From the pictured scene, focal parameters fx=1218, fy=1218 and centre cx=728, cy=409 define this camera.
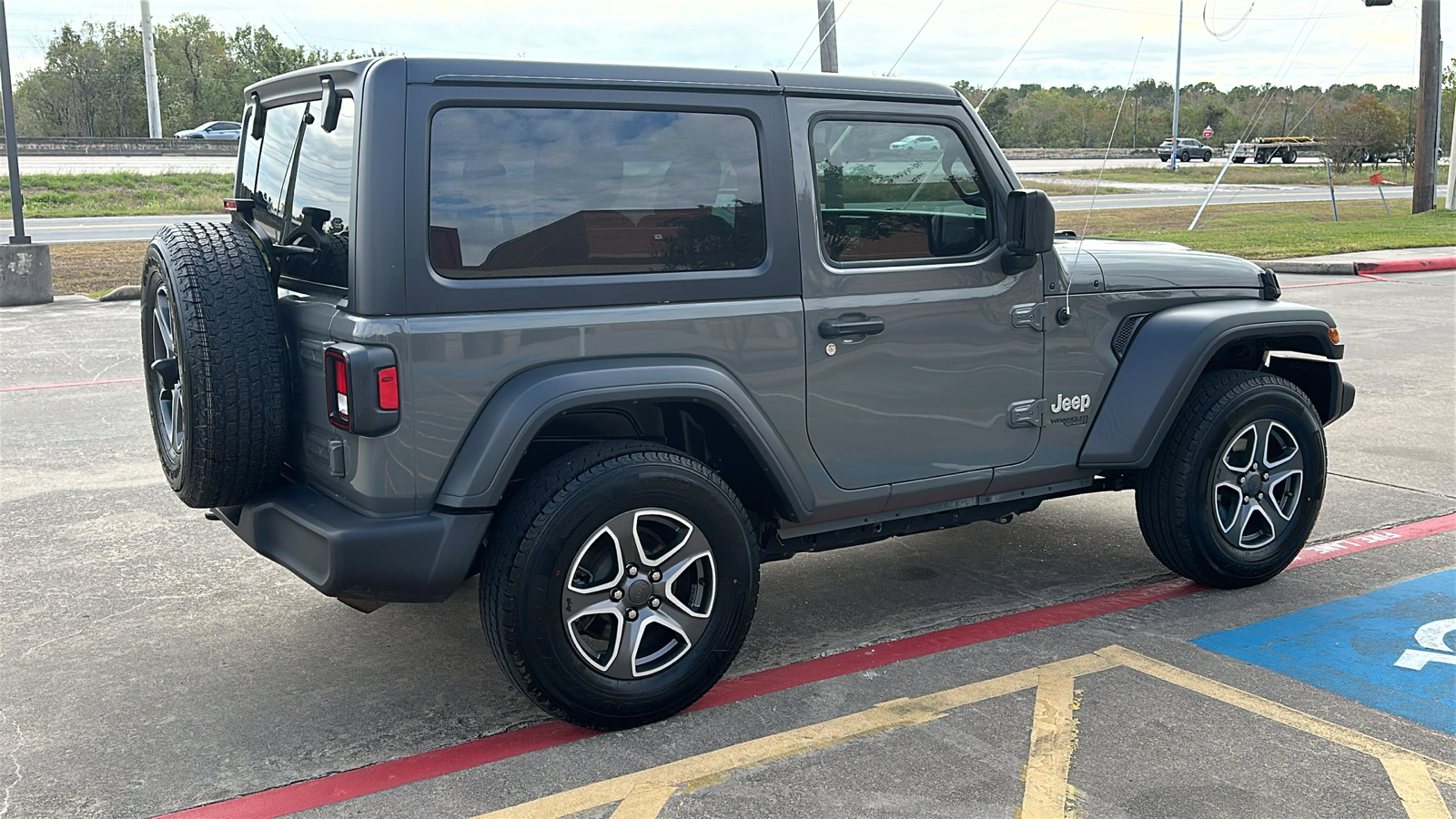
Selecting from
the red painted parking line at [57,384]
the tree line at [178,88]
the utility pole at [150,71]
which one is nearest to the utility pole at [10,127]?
the red painted parking line at [57,384]

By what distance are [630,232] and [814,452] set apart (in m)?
0.92

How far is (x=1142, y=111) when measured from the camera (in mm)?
5301

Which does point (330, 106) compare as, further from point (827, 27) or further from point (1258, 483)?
point (1258, 483)

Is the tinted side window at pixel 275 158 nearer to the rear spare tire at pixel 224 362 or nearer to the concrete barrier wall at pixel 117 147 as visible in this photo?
the rear spare tire at pixel 224 362

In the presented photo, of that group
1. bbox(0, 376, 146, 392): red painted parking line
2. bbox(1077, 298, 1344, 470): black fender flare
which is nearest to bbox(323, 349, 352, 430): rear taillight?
bbox(1077, 298, 1344, 470): black fender flare

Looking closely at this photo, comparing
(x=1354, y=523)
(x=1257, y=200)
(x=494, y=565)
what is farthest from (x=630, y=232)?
(x=1257, y=200)

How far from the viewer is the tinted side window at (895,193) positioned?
3912mm

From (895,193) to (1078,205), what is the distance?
2609 centimetres

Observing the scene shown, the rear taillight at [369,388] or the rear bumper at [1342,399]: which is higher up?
the rear taillight at [369,388]

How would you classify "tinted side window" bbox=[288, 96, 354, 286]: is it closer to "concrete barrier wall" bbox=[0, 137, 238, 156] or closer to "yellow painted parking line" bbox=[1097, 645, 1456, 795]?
"yellow painted parking line" bbox=[1097, 645, 1456, 795]

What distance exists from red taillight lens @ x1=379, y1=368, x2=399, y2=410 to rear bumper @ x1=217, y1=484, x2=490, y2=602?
33 cm

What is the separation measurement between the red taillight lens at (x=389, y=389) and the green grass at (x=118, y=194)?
82.1 feet

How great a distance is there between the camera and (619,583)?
351cm

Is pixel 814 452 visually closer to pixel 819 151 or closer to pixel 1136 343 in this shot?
pixel 819 151
